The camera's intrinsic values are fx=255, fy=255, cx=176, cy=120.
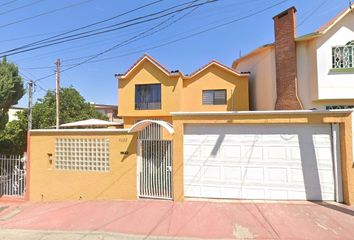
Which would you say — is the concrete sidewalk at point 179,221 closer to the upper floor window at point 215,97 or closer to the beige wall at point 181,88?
the beige wall at point 181,88

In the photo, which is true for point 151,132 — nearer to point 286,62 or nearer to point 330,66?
point 286,62

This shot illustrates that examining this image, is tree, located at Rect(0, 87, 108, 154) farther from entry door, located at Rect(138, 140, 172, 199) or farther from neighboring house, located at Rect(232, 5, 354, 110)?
neighboring house, located at Rect(232, 5, 354, 110)

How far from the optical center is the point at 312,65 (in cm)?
1291

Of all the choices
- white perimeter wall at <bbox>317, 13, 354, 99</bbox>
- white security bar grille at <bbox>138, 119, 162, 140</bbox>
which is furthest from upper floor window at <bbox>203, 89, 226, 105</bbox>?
white security bar grille at <bbox>138, 119, 162, 140</bbox>

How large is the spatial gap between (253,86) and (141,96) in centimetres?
899

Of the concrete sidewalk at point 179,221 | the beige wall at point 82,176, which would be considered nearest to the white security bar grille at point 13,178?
the beige wall at point 82,176

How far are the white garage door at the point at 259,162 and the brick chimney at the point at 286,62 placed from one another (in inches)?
219

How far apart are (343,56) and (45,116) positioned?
24.6m

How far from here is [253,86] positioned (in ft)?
64.5

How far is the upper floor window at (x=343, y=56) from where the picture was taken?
12461 mm

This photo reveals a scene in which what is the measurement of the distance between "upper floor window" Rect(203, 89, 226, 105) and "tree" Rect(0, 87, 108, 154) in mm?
13400

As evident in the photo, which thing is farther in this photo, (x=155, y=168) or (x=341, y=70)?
(x=341, y=70)

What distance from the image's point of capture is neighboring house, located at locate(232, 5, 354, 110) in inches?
490

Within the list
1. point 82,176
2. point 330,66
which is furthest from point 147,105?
Answer: point 330,66
